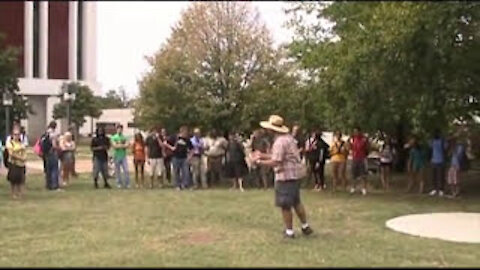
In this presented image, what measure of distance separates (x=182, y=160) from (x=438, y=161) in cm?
614

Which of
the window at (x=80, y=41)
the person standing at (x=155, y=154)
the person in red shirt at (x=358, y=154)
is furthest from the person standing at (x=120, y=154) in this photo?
the window at (x=80, y=41)

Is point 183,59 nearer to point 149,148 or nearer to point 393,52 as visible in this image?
point 149,148

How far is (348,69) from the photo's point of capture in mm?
17656

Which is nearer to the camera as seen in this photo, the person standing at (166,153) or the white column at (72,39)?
the person standing at (166,153)

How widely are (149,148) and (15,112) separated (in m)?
29.2

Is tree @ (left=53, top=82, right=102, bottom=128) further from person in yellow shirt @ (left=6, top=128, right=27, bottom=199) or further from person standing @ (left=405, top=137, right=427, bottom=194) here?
person in yellow shirt @ (left=6, top=128, right=27, bottom=199)

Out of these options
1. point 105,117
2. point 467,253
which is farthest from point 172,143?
point 105,117

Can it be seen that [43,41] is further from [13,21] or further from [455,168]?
[455,168]

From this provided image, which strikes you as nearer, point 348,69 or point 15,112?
point 348,69

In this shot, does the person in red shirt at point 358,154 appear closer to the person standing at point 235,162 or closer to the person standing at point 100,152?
the person standing at point 235,162

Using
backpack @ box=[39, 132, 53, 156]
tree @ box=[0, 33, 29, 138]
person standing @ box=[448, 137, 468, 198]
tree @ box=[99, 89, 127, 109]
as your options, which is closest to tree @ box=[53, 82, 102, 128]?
tree @ box=[0, 33, 29, 138]

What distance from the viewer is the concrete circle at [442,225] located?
1192 centimetres

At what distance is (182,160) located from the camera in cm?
2095

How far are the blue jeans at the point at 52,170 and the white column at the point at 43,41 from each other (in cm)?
6194
